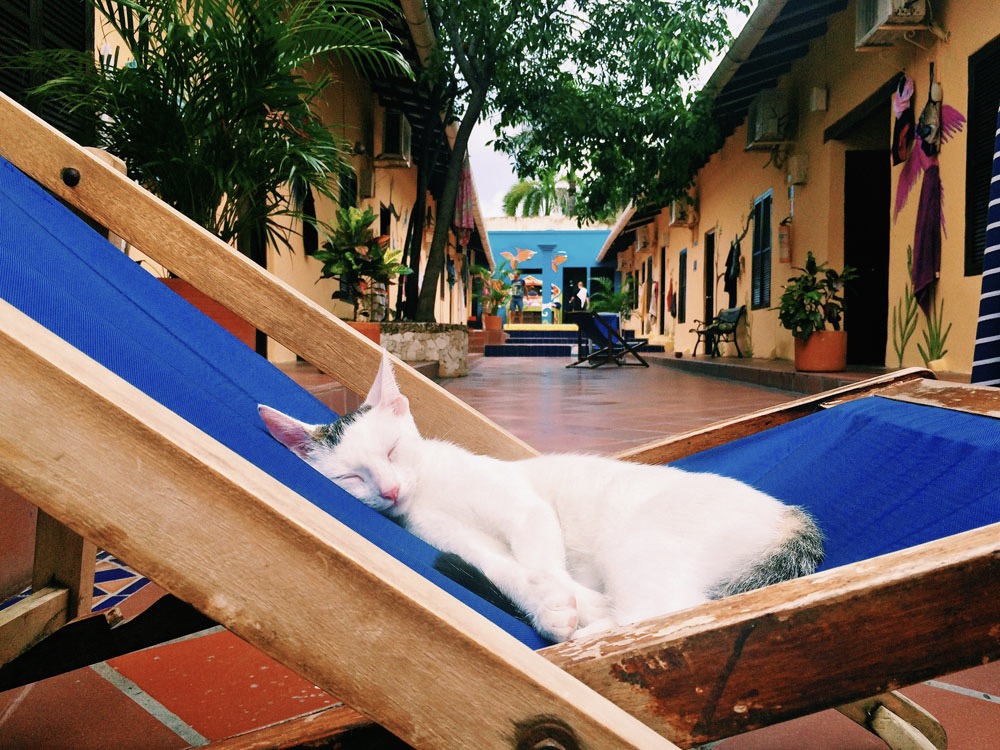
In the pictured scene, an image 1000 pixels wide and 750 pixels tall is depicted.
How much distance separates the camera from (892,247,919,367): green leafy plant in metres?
5.67

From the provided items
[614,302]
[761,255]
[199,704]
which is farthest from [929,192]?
A: [614,302]

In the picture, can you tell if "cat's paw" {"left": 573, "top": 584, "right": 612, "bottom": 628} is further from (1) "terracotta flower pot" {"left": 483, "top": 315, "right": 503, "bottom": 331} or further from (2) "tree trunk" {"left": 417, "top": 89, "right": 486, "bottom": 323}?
(1) "terracotta flower pot" {"left": 483, "top": 315, "right": 503, "bottom": 331}

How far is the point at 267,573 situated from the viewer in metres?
0.52

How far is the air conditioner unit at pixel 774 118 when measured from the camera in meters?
8.20

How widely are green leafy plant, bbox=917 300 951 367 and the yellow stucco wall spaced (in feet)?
0.24

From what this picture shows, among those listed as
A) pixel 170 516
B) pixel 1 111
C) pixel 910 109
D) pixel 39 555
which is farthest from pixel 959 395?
pixel 910 109

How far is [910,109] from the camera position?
221 inches

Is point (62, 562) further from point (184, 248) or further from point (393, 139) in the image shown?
point (393, 139)

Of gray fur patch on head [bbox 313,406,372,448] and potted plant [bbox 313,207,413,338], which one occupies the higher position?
potted plant [bbox 313,207,413,338]

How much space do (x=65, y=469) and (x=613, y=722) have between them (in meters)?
0.40

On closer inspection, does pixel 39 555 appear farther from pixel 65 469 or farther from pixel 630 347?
pixel 630 347

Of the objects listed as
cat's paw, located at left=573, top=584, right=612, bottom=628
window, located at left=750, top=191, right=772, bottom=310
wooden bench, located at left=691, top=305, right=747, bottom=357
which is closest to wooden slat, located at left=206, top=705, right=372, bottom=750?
cat's paw, located at left=573, top=584, right=612, bottom=628

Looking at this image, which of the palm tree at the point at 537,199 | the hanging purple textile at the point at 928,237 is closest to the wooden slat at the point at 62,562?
the hanging purple textile at the point at 928,237

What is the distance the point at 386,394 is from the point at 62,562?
624mm
